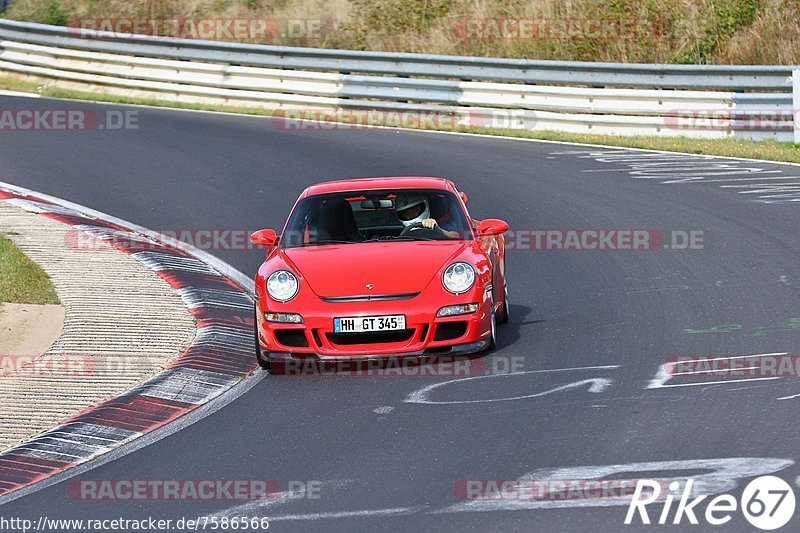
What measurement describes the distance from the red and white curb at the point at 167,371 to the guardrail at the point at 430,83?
8.99 meters

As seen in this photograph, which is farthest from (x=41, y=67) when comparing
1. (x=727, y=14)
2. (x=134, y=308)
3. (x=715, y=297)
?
(x=715, y=297)

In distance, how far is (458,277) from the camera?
30.8 ft

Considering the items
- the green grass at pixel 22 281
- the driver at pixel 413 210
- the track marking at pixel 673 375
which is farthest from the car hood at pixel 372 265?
the green grass at pixel 22 281

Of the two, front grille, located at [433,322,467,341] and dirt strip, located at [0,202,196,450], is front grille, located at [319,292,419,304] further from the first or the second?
dirt strip, located at [0,202,196,450]

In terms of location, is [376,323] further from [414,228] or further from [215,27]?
[215,27]

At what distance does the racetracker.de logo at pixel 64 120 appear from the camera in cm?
2222

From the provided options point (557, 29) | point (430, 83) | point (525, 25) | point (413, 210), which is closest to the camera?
point (413, 210)

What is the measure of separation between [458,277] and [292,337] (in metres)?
1.24

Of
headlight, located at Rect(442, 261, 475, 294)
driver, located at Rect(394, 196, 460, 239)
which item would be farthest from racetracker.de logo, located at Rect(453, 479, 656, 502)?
driver, located at Rect(394, 196, 460, 239)

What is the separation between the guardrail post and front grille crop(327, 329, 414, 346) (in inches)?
439

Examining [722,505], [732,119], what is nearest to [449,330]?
[722,505]

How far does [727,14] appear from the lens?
23984mm

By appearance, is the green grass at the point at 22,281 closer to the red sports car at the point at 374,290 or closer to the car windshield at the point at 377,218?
the red sports car at the point at 374,290

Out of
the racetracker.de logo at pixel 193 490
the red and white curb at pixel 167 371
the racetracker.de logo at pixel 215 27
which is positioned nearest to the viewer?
the racetracker.de logo at pixel 193 490
